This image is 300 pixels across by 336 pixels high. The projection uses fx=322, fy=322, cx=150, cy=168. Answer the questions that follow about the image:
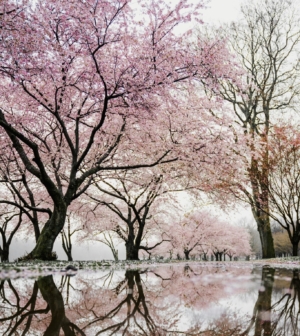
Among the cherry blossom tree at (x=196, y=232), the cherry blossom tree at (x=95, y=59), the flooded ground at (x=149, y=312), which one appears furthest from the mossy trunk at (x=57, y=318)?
the cherry blossom tree at (x=196, y=232)

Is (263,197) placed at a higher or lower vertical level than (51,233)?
higher

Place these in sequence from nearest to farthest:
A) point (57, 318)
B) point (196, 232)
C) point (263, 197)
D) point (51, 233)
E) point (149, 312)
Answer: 1. point (57, 318)
2. point (149, 312)
3. point (51, 233)
4. point (263, 197)
5. point (196, 232)

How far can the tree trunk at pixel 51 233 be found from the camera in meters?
11.0

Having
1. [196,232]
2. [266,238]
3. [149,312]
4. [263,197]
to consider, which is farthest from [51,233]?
[196,232]

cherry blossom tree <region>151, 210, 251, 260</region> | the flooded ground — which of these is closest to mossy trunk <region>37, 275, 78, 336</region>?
the flooded ground

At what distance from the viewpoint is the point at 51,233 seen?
11.1 metres

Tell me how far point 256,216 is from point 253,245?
8588cm

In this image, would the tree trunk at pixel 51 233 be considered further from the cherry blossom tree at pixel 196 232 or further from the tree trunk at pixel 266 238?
the cherry blossom tree at pixel 196 232

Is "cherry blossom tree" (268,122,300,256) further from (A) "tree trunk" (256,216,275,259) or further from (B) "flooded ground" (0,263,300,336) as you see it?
(B) "flooded ground" (0,263,300,336)

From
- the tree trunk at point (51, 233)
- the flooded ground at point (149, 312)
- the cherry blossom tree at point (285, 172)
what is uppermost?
the cherry blossom tree at point (285, 172)

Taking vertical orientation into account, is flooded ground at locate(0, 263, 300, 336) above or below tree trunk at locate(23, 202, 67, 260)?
below

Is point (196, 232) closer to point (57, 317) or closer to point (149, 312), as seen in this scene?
point (149, 312)

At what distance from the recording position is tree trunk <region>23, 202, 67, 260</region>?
11.0 meters

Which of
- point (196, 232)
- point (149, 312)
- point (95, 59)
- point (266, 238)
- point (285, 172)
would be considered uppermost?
point (95, 59)
